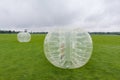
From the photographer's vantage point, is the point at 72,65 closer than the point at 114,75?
Yes

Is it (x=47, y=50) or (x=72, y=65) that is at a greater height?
(x=47, y=50)

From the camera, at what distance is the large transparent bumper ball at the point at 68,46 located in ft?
31.2

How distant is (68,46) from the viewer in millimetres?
9445

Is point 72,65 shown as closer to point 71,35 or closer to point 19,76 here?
point 71,35

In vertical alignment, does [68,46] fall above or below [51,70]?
above

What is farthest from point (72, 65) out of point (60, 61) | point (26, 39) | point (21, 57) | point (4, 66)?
point (26, 39)

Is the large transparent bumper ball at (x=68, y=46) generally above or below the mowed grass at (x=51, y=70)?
above

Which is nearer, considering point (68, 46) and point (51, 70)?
point (68, 46)

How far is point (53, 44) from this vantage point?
9.83 meters

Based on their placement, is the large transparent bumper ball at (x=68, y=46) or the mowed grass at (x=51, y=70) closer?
the large transparent bumper ball at (x=68, y=46)

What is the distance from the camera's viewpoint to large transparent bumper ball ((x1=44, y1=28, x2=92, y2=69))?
9.50 meters

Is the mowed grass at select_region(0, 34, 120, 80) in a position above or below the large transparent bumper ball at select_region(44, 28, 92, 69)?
below

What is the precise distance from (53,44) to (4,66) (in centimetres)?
427

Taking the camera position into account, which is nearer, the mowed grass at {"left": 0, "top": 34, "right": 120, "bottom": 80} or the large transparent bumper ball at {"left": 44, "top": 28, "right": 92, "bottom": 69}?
the large transparent bumper ball at {"left": 44, "top": 28, "right": 92, "bottom": 69}
